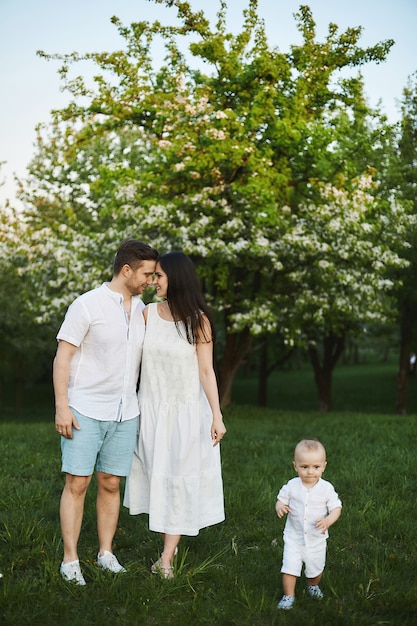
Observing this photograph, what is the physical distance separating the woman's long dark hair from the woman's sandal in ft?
5.21

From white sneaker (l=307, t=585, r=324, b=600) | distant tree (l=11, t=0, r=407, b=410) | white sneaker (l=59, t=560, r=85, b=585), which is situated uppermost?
distant tree (l=11, t=0, r=407, b=410)

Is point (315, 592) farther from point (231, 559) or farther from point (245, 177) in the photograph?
point (245, 177)

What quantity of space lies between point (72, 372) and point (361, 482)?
3.94 meters

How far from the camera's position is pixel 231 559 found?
5.04 metres

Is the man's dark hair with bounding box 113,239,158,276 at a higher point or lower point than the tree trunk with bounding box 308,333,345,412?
higher

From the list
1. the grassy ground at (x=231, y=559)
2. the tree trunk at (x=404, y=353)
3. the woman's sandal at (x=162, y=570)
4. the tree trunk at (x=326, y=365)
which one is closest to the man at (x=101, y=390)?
the woman's sandal at (x=162, y=570)

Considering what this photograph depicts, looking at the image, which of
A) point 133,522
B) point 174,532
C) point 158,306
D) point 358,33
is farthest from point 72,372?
point 358,33

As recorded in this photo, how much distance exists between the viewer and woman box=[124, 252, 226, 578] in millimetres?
4805

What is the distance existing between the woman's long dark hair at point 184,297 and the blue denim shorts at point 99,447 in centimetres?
78

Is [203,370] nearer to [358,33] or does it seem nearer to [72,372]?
[72,372]

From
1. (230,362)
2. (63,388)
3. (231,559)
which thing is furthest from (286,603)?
(230,362)

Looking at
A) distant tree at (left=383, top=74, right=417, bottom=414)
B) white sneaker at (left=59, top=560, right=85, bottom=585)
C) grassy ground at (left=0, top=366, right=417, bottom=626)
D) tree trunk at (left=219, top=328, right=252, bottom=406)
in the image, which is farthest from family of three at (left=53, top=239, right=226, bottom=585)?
distant tree at (left=383, top=74, right=417, bottom=414)

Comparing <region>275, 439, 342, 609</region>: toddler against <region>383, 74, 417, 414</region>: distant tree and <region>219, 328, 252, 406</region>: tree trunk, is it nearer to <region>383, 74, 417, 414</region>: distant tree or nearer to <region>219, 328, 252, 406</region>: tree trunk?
<region>219, 328, 252, 406</region>: tree trunk

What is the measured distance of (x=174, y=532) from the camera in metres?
4.78
